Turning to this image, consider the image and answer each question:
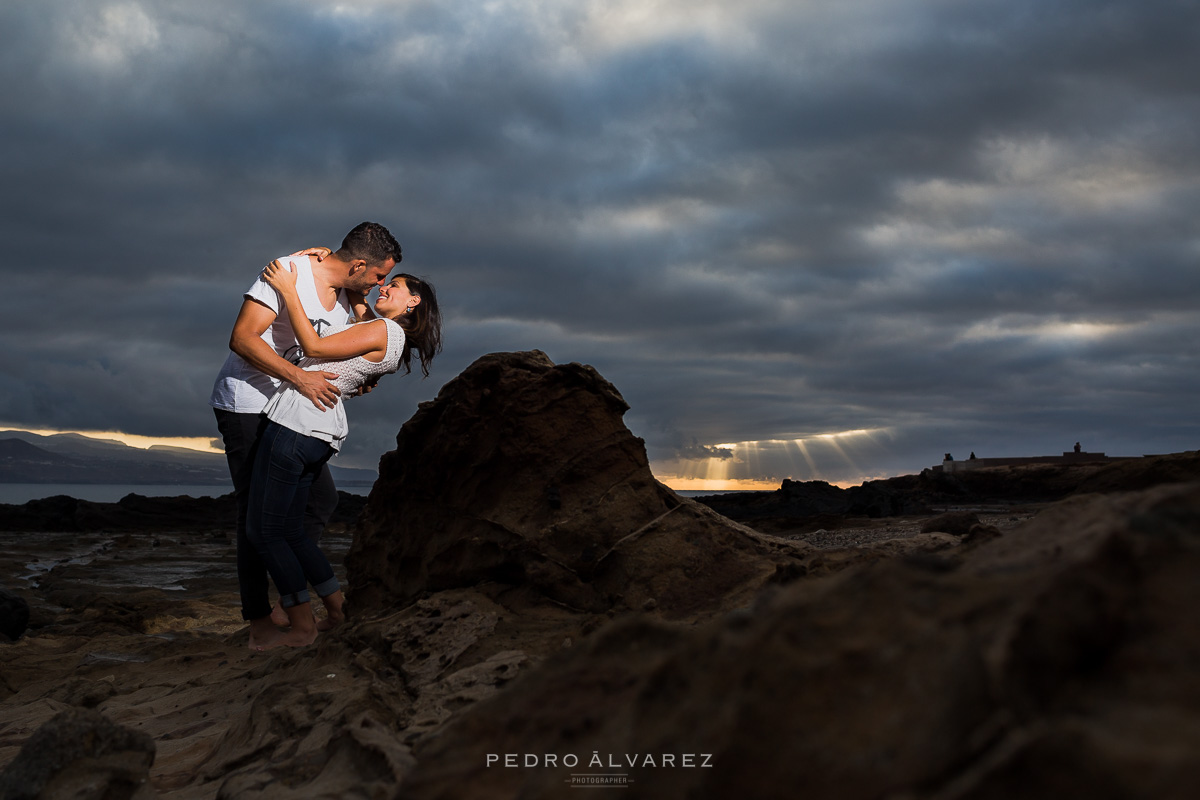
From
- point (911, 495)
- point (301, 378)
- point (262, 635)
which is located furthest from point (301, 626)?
point (911, 495)

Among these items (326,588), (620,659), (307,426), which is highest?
(307,426)

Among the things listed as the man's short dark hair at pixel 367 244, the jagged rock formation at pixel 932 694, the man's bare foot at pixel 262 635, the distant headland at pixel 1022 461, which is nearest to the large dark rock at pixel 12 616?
the man's bare foot at pixel 262 635

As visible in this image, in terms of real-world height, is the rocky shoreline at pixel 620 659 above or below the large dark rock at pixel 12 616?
above

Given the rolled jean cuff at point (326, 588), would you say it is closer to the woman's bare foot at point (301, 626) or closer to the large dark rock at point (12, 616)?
the woman's bare foot at point (301, 626)

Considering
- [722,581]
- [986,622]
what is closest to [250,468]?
[722,581]

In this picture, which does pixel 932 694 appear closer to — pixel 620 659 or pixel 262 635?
pixel 620 659

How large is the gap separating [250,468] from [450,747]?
313cm

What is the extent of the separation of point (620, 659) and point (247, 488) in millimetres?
A: 3362

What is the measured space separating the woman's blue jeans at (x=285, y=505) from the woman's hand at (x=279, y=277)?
69cm

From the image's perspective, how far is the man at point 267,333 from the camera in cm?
417

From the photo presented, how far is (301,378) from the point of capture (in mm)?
4051

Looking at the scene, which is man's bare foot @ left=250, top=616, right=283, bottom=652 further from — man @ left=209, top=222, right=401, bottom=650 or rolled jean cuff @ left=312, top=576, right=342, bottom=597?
rolled jean cuff @ left=312, top=576, right=342, bottom=597

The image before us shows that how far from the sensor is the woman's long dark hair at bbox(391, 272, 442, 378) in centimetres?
449

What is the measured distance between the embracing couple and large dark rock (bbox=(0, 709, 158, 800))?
5.26ft
